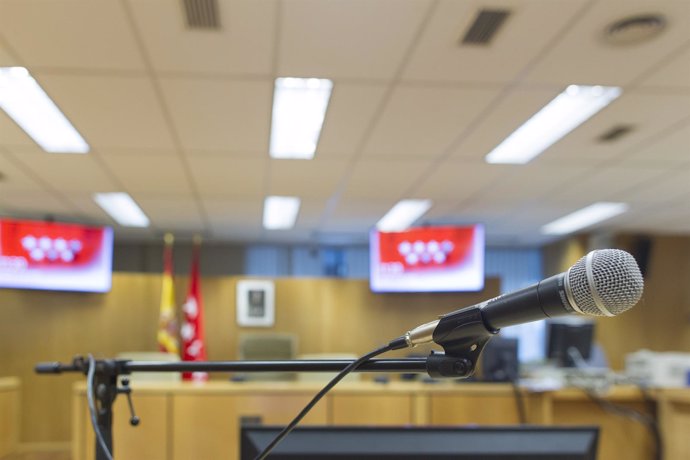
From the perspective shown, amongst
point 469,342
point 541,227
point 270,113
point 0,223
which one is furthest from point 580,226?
point 469,342

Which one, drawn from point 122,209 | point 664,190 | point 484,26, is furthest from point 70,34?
point 664,190

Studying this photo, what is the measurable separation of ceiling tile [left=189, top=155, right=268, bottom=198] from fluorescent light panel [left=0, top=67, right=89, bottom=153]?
924 mm

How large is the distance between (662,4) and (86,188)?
4.95 meters

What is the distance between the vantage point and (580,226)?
8.07m

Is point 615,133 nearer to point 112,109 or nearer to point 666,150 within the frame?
point 666,150

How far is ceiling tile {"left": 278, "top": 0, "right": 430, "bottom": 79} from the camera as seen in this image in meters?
2.70

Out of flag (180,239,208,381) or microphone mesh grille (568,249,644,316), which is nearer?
microphone mesh grille (568,249,644,316)

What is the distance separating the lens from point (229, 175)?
17.9 feet

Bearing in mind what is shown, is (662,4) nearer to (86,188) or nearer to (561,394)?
(561,394)

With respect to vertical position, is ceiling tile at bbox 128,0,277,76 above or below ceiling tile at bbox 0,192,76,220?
above

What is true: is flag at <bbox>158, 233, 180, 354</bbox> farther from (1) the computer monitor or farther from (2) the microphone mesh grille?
(2) the microphone mesh grille

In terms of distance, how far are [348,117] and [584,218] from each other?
4.57m

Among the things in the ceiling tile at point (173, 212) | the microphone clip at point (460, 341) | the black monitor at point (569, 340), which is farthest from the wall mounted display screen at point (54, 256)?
the microphone clip at point (460, 341)

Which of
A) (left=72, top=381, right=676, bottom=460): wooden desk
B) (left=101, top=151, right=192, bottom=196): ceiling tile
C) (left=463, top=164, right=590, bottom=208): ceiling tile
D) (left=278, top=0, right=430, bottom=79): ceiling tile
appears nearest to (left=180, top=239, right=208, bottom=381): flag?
(left=101, top=151, right=192, bottom=196): ceiling tile
